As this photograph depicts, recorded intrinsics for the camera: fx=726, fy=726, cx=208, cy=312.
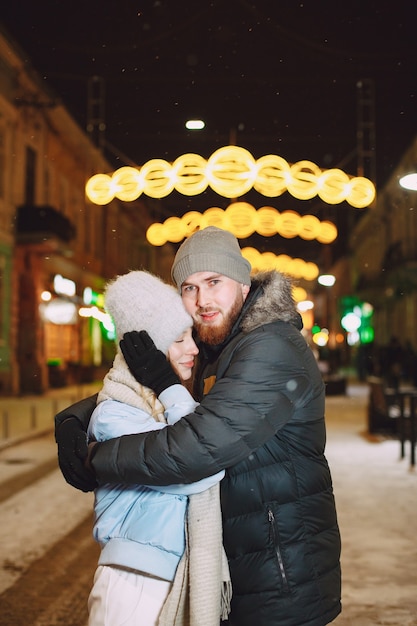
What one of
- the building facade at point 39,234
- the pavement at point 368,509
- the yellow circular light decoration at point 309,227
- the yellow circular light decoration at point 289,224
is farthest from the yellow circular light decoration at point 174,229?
the building facade at point 39,234

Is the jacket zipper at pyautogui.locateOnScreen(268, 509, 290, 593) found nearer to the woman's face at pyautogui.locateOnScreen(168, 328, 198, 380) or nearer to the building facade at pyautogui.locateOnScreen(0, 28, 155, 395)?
the woman's face at pyautogui.locateOnScreen(168, 328, 198, 380)

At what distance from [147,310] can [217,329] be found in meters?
0.33

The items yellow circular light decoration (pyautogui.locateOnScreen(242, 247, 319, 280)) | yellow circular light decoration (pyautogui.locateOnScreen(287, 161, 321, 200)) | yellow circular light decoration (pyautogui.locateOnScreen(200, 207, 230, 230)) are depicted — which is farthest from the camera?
yellow circular light decoration (pyautogui.locateOnScreen(242, 247, 319, 280))

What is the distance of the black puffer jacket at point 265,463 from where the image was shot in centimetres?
219

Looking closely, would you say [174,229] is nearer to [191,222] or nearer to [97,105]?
[191,222]

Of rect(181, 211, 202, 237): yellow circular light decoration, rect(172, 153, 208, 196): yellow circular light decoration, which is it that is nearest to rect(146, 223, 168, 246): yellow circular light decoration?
rect(181, 211, 202, 237): yellow circular light decoration

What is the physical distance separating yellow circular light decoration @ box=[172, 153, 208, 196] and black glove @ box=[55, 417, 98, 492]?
8.49m

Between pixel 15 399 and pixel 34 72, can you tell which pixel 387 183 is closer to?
pixel 34 72

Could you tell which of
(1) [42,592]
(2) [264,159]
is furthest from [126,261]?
(1) [42,592]

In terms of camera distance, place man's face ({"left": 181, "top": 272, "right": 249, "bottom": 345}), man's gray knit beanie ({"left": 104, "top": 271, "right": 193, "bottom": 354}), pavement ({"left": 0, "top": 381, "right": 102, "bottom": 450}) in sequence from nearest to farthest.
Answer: man's gray knit beanie ({"left": 104, "top": 271, "right": 193, "bottom": 354}) → man's face ({"left": 181, "top": 272, "right": 249, "bottom": 345}) → pavement ({"left": 0, "top": 381, "right": 102, "bottom": 450})

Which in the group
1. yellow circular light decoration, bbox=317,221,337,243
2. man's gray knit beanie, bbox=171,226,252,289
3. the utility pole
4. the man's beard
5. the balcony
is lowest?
the man's beard

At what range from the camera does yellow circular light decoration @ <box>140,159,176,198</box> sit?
35.2ft

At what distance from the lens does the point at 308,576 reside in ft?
7.78

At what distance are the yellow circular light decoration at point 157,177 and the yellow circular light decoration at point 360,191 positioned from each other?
284cm
